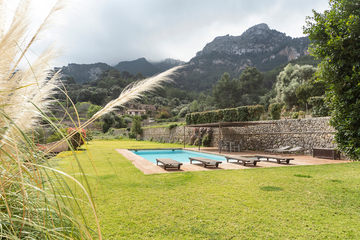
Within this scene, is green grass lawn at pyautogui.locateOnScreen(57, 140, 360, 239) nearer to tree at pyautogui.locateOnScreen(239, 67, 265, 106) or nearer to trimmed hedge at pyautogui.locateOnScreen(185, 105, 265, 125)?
trimmed hedge at pyautogui.locateOnScreen(185, 105, 265, 125)

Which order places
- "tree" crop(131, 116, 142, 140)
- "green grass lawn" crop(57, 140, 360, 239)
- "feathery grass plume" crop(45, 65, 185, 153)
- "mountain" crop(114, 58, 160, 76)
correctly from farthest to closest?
"mountain" crop(114, 58, 160, 76) < "tree" crop(131, 116, 142, 140) < "green grass lawn" crop(57, 140, 360, 239) < "feathery grass plume" crop(45, 65, 185, 153)

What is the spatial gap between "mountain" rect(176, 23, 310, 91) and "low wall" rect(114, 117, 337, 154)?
47.8m

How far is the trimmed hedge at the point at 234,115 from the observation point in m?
13.9

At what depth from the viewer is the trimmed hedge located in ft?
45.6

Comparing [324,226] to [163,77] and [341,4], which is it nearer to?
[163,77]

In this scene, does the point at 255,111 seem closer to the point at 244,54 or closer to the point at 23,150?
the point at 23,150

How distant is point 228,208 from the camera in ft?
9.57

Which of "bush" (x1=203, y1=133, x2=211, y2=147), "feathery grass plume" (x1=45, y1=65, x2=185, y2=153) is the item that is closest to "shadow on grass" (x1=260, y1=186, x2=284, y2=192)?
"feathery grass plume" (x1=45, y1=65, x2=185, y2=153)

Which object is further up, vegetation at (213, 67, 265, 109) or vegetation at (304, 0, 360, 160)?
vegetation at (213, 67, 265, 109)

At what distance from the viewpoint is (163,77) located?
1.31 metres

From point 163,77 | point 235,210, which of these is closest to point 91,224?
point 235,210

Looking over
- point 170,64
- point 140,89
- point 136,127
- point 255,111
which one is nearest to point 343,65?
point 170,64

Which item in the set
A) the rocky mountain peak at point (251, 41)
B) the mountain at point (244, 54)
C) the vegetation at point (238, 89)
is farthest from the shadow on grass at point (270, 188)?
the rocky mountain peak at point (251, 41)

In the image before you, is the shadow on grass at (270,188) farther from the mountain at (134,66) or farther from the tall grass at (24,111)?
the mountain at (134,66)
